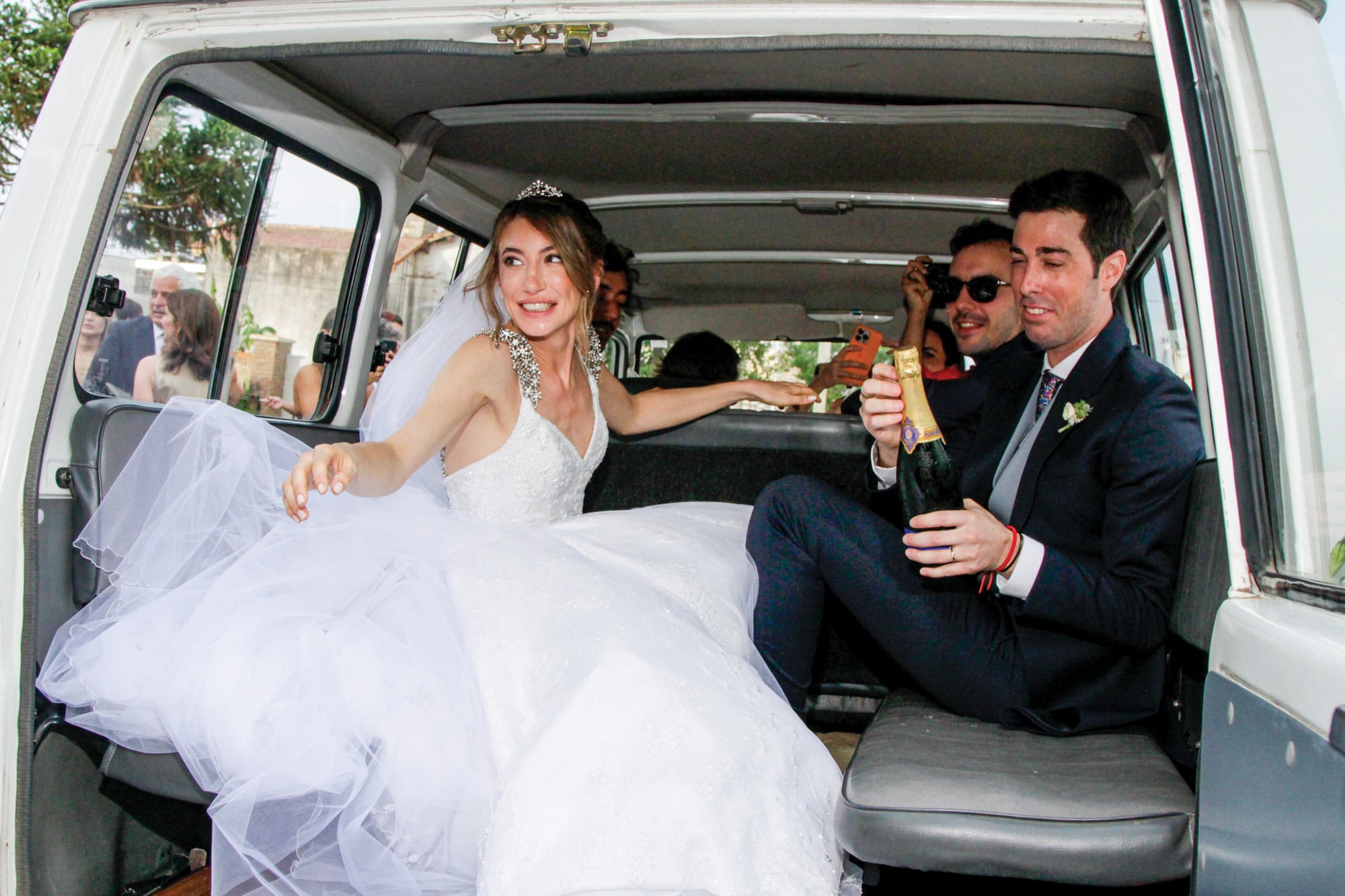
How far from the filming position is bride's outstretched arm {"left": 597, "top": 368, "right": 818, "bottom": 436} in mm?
3154

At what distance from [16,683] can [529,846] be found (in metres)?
1.00

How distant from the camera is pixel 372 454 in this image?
2154mm

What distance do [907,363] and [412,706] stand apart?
111 cm

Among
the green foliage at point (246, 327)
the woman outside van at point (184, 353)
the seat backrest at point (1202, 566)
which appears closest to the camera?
the seat backrest at point (1202, 566)

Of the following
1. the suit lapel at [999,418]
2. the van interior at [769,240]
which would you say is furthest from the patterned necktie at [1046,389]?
the van interior at [769,240]

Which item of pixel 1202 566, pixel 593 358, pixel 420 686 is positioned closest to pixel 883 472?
pixel 1202 566

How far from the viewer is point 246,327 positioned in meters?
3.03

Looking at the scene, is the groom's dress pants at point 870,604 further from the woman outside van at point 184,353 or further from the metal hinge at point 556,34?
the woman outside van at point 184,353

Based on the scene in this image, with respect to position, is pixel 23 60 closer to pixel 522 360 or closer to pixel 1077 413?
pixel 522 360

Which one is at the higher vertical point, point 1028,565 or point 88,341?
point 88,341

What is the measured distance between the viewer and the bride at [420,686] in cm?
177

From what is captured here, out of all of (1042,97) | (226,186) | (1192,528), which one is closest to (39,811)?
(226,186)

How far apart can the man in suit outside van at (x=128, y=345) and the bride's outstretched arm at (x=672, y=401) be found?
1.21 meters

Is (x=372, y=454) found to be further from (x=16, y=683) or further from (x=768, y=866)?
(x=768, y=866)
